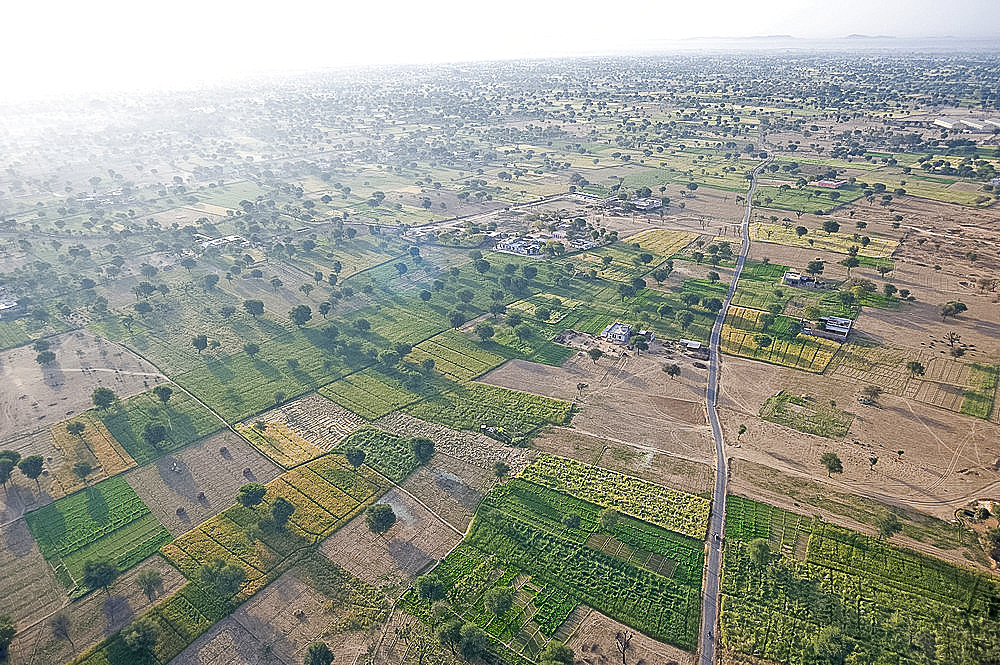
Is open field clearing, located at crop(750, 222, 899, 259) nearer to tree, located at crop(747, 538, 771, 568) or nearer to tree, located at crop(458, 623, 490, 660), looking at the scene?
tree, located at crop(747, 538, 771, 568)

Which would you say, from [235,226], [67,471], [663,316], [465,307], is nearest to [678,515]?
[663,316]

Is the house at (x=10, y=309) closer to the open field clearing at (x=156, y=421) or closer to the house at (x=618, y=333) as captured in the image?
the open field clearing at (x=156, y=421)

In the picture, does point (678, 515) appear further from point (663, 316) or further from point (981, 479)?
point (663, 316)

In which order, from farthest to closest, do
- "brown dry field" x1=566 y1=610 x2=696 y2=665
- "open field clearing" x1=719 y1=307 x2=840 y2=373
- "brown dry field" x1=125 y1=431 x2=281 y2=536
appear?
1. "open field clearing" x1=719 y1=307 x2=840 y2=373
2. "brown dry field" x1=125 y1=431 x2=281 y2=536
3. "brown dry field" x1=566 y1=610 x2=696 y2=665

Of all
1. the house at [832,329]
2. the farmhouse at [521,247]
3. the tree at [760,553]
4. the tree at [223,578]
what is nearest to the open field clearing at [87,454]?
the tree at [223,578]

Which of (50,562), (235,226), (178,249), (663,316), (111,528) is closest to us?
(50,562)

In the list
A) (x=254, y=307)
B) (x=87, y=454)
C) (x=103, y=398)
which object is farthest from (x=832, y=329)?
(x=103, y=398)

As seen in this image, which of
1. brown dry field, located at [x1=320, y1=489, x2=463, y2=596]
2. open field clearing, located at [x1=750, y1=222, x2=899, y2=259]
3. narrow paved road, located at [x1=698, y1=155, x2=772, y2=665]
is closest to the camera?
narrow paved road, located at [x1=698, y1=155, x2=772, y2=665]

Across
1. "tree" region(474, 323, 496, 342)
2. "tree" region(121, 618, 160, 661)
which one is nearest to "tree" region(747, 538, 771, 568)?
"tree" region(474, 323, 496, 342)
